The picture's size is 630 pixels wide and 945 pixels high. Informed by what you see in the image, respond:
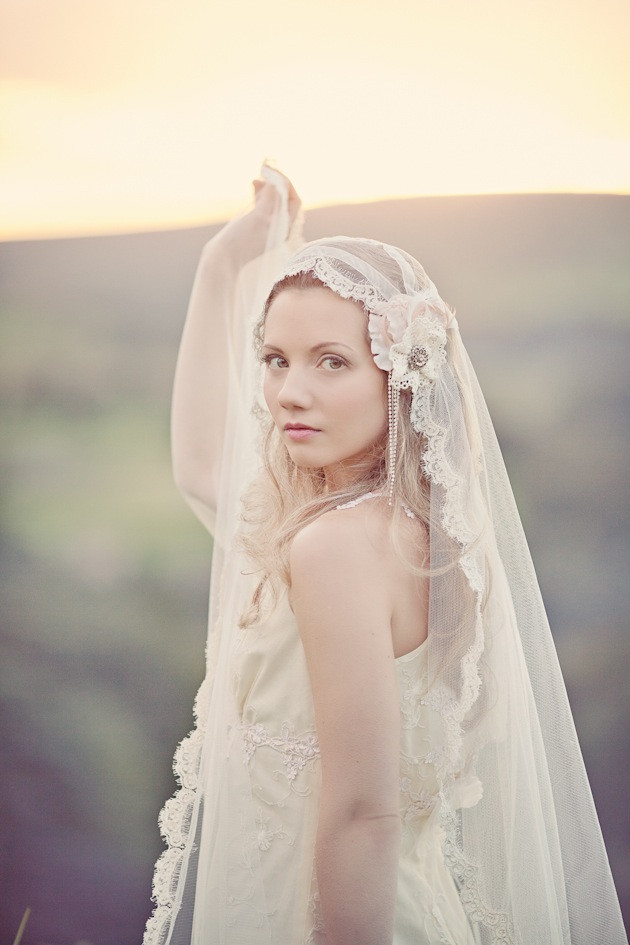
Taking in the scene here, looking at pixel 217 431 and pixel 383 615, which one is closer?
pixel 383 615

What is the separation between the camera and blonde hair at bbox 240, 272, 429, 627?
1012 mm

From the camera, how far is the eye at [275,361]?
104 cm

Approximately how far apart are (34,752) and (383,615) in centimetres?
121

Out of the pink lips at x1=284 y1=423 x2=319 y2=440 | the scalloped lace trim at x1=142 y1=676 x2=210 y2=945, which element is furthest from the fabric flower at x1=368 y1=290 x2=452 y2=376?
the scalloped lace trim at x1=142 y1=676 x2=210 y2=945

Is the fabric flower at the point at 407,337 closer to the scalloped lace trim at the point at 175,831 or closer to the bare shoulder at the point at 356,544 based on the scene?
the bare shoulder at the point at 356,544

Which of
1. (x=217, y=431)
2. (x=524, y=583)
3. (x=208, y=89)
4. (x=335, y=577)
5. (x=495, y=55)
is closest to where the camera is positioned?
(x=335, y=577)

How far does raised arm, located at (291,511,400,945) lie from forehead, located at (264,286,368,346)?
0.91 feet

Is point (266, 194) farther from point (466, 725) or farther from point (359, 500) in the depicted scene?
point (466, 725)

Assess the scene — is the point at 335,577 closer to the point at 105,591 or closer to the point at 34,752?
the point at 105,591

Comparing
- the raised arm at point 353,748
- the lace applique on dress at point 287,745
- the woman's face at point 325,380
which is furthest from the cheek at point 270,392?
the lace applique on dress at point 287,745

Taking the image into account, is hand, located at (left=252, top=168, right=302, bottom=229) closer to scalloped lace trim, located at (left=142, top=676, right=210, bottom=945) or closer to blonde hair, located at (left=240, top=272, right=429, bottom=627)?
blonde hair, located at (left=240, top=272, right=429, bottom=627)

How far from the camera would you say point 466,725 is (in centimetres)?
104

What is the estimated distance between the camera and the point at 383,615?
888 mm

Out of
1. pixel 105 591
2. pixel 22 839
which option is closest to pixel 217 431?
pixel 105 591
